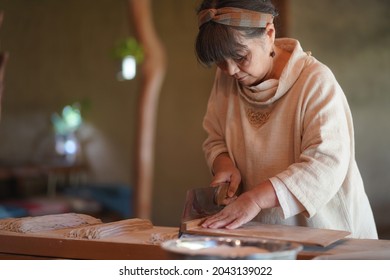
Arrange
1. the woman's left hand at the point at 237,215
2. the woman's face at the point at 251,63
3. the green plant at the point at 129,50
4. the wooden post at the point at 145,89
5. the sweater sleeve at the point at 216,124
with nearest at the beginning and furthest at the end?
the woman's left hand at the point at 237,215 → the woman's face at the point at 251,63 → the sweater sleeve at the point at 216,124 → the wooden post at the point at 145,89 → the green plant at the point at 129,50

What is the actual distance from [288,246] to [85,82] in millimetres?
7904

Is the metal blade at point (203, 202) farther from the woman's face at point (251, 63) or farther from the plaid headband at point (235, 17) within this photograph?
the plaid headband at point (235, 17)

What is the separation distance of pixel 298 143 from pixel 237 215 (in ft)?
1.08

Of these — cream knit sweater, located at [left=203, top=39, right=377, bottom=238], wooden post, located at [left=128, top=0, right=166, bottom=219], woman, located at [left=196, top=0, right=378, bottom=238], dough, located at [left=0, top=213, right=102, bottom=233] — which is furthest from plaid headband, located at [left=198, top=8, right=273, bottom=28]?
wooden post, located at [left=128, top=0, right=166, bottom=219]

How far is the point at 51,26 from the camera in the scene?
8.89 m

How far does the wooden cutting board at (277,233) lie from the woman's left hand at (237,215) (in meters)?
0.02

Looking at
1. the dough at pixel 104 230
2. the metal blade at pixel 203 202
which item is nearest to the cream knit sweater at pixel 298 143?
the metal blade at pixel 203 202

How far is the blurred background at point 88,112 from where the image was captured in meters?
7.90

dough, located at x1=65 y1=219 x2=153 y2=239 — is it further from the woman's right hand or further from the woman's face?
A: the woman's face

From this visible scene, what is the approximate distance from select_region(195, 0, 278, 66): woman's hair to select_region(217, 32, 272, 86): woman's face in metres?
0.02

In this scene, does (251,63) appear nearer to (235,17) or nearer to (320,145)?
(235,17)

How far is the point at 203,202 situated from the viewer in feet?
5.99

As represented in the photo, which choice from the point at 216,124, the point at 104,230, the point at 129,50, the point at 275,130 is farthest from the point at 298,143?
the point at 129,50
